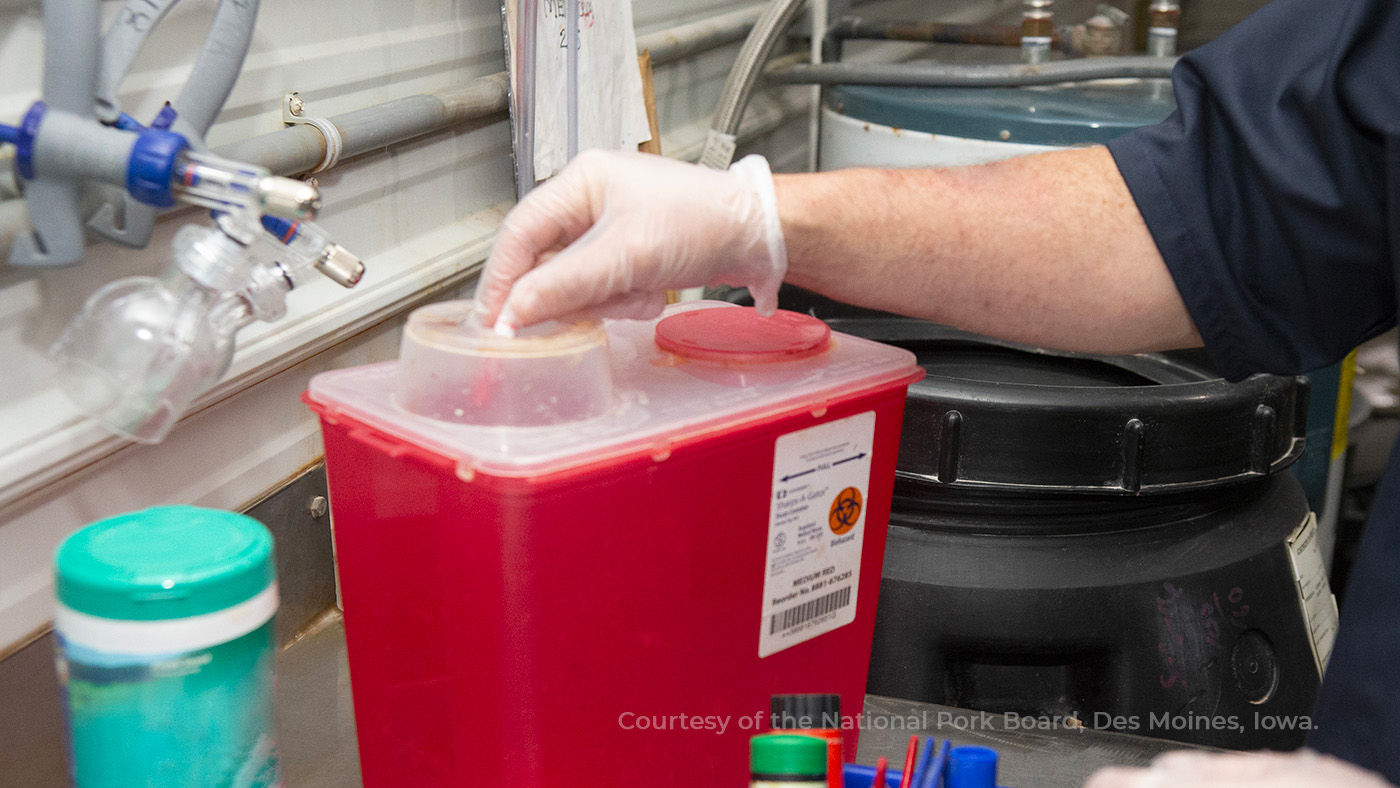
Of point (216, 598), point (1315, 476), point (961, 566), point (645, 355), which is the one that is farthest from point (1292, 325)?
point (1315, 476)

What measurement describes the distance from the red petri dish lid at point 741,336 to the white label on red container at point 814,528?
6 cm

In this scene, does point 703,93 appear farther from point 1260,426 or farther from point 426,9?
point 1260,426

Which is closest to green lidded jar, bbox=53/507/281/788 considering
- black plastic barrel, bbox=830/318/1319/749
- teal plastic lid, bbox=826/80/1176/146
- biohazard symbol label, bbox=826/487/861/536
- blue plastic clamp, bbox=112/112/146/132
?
blue plastic clamp, bbox=112/112/146/132

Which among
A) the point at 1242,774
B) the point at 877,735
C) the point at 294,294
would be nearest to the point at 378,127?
the point at 294,294

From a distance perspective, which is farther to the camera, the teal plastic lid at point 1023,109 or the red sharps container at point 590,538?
the teal plastic lid at point 1023,109

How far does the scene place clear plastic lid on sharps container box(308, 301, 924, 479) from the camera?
551 millimetres

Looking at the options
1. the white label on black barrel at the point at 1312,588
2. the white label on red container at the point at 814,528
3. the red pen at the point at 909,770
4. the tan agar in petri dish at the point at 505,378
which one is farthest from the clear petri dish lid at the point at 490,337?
the white label on black barrel at the point at 1312,588

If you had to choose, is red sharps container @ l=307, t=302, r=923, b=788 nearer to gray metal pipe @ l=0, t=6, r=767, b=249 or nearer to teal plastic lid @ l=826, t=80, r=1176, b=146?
gray metal pipe @ l=0, t=6, r=767, b=249

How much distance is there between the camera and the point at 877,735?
84 centimetres

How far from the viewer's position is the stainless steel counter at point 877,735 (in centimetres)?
77

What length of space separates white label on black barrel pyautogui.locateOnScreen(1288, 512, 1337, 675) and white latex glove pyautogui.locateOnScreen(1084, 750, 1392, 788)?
0.57 metres

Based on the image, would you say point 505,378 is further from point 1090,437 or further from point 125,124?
point 1090,437

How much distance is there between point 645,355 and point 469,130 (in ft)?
1.46

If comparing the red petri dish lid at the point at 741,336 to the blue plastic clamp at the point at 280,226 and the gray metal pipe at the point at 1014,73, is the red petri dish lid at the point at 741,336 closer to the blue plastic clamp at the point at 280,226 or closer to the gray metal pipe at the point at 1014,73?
the blue plastic clamp at the point at 280,226
